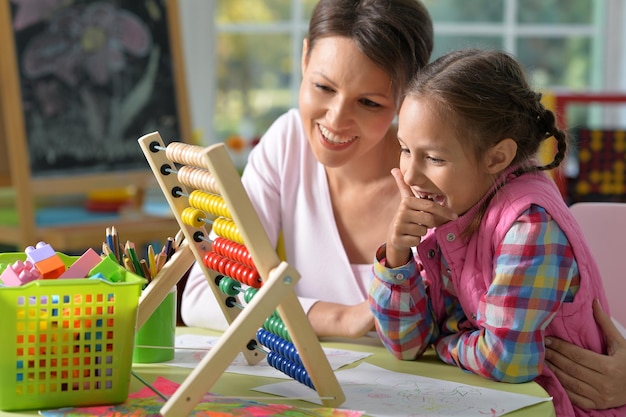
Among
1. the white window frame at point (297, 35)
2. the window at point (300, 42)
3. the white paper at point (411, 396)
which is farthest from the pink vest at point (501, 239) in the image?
the window at point (300, 42)

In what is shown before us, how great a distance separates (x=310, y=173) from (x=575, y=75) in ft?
12.1

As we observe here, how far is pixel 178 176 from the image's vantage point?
4.50 ft

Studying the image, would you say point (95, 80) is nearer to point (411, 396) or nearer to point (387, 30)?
point (387, 30)

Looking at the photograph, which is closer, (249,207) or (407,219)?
(249,207)

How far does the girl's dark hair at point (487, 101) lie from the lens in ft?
4.57

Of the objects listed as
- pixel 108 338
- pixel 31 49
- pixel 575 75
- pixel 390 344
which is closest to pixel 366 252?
pixel 390 344

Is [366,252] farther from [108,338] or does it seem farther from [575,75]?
[575,75]

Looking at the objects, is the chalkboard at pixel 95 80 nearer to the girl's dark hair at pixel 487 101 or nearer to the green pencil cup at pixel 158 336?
the green pencil cup at pixel 158 336

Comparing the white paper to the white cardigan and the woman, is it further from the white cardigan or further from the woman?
the white cardigan

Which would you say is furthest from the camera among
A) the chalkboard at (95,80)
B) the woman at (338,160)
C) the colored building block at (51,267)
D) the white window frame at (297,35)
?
the white window frame at (297,35)

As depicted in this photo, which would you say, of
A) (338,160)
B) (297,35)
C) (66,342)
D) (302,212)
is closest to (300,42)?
(297,35)

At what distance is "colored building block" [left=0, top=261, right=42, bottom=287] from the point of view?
1226 mm

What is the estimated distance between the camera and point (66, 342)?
1.20 meters

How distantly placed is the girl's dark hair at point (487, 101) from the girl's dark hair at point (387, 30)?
0.22 metres
